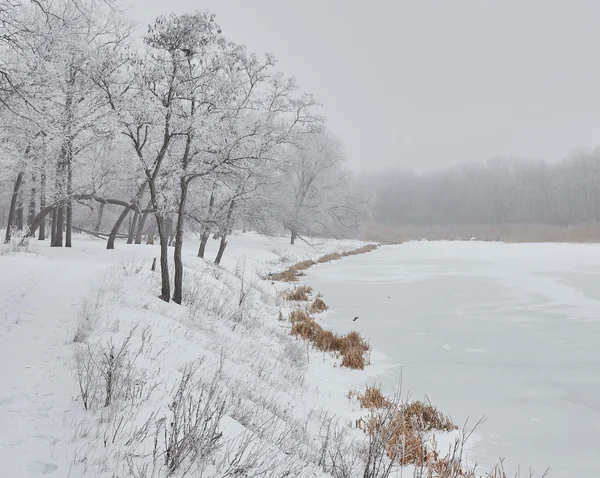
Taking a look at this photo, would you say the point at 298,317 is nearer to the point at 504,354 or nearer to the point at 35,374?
the point at 504,354

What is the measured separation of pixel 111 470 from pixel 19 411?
119cm

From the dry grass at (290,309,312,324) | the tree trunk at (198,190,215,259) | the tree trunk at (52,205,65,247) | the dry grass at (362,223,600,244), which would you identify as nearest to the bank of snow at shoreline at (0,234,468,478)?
the dry grass at (290,309,312,324)

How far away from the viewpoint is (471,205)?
94.8 meters

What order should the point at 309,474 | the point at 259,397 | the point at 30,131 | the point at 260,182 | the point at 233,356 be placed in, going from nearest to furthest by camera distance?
the point at 309,474
the point at 259,397
the point at 233,356
the point at 30,131
the point at 260,182

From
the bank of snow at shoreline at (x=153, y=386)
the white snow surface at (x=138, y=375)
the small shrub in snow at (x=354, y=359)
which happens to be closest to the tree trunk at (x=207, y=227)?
the white snow surface at (x=138, y=375)

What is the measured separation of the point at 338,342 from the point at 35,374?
575 centimetres

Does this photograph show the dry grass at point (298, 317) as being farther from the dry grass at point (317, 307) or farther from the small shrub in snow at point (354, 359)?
the small shrub in snow at point (354, 359)

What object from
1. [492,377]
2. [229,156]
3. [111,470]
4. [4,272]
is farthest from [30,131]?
[492,377]

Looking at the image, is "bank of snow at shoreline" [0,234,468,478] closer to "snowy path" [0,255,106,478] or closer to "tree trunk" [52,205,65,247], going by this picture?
"snowy path" [0,255,106,478]

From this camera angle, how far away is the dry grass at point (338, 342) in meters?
7.33

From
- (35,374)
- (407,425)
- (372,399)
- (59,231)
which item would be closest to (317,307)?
(372,399)

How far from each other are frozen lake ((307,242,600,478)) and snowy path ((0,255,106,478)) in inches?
158

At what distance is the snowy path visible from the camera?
8.54 ft

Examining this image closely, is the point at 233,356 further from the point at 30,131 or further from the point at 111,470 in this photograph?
the point at 30,131
